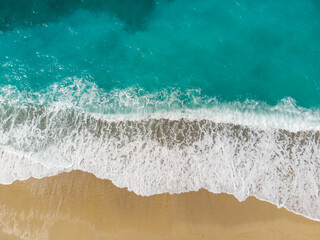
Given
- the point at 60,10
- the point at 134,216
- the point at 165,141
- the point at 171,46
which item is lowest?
the point at 134,216

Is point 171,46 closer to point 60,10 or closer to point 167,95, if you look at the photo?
point 167,95

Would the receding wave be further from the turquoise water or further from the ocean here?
the turquoise water

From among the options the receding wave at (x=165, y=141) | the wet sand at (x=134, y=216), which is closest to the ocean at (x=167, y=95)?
the receding wave at (x=165, y=141)

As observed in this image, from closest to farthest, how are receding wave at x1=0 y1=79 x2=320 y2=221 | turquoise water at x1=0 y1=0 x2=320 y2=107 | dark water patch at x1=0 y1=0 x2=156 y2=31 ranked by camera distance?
receding wave at x1=0 y1=79 x2=320 y2=221 → turquoise water at x1=0 y1=0 x2=320 y2=107 → dark water patch at x1=0 y1=0 x2=156 y2=31

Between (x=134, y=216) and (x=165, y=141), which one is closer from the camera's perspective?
(x=134, y=216)

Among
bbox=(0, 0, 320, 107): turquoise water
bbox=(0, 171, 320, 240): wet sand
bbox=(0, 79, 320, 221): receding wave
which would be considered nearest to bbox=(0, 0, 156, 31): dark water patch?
bbox=(0, 0, 320, 107): turquoise water

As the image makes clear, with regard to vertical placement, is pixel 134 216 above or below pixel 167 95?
below

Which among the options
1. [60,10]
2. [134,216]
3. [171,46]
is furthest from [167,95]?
[60,10]
